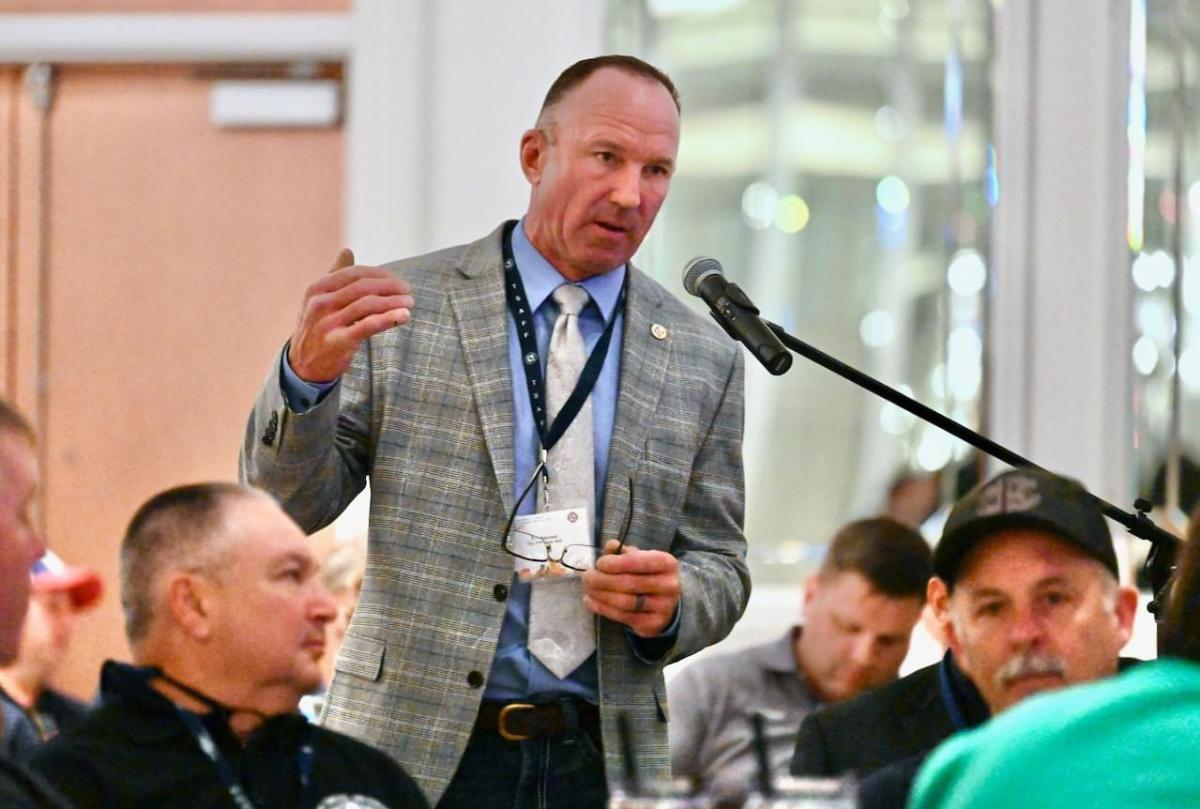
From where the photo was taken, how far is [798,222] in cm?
553

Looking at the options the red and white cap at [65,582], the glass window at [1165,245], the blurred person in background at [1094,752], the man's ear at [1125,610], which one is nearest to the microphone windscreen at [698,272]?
the man's ear at [1125,610]

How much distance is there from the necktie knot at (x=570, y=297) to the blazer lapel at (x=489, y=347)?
0.08 m

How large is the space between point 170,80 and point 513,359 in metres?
2.93

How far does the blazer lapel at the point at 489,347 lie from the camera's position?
273cm

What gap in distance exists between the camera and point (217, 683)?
8.13 ft

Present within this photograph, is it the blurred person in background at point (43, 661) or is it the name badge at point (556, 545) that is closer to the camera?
the name badge at point (556, 545)

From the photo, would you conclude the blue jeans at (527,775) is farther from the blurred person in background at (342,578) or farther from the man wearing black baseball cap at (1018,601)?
the blurred person in background at (342,578)

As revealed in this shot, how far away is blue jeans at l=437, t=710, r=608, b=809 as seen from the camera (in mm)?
2662

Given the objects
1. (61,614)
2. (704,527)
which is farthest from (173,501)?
(61,614)

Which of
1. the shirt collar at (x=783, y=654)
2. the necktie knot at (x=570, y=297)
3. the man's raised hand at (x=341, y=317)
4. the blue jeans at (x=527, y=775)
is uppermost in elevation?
the necktie knot at (x=570, y=297)

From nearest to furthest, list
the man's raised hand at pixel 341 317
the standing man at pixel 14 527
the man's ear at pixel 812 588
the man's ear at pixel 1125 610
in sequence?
1. the standing man at pixel 14 527
2. the man's raised hand at pixel 341 317
3. the man's ear at pixel 1125 610
4. the man's ear at pixel 812 588

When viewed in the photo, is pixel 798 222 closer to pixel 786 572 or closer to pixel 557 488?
pixel 786 572

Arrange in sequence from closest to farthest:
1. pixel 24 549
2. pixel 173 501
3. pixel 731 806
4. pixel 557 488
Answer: pixel 731 806 → pixel 24 549 → pixel 173 501 → pixel 557 488

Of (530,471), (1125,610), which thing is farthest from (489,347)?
(1125,610)
